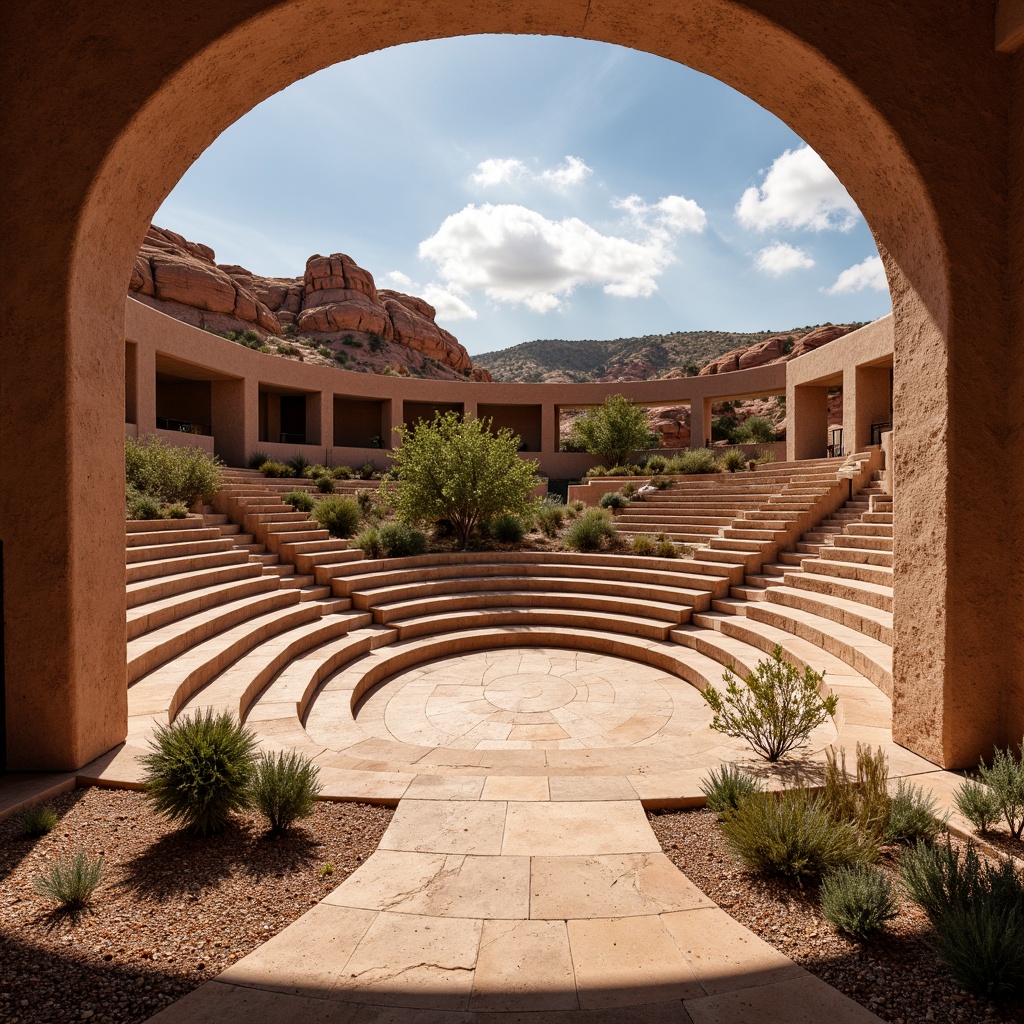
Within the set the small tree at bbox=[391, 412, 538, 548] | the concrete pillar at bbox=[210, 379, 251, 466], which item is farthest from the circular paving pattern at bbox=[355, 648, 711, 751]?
the concrete pillar at bbox=[210, 379, 251, 466]

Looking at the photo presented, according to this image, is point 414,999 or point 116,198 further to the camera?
point 116,198

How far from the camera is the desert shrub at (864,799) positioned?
3.06 metres

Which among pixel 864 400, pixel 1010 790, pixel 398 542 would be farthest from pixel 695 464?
pixel 1010 790

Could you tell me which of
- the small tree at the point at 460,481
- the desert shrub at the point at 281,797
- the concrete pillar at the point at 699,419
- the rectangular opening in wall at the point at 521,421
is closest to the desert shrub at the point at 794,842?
the desert shrub at the point at 281,797

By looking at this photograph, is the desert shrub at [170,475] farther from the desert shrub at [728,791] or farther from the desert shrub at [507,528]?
the desert shrub at [728,791]

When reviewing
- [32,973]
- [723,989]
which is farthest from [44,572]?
[723,989]

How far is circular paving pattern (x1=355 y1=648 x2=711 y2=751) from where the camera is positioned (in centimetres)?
588

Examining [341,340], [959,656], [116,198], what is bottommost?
[959,656]

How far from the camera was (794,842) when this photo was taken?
2.84m

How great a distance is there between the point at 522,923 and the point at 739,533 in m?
10.4

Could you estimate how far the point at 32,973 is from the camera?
2.25 metres

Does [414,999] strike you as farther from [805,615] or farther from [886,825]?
[805,615]

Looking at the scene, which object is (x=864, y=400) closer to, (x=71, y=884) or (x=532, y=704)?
(x=532, y=704)

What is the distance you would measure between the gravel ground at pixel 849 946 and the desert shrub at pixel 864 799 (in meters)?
0.20
